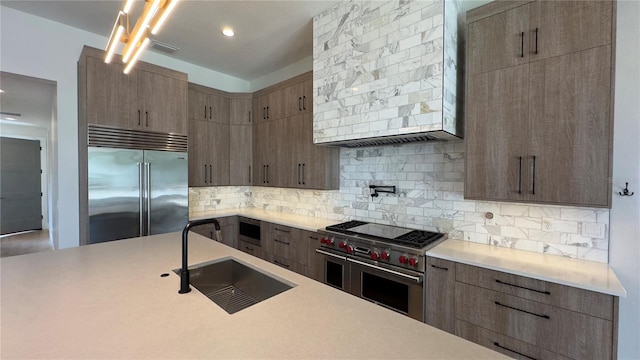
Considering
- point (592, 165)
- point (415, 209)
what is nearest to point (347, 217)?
point (415, 209)

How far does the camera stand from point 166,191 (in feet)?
10.6

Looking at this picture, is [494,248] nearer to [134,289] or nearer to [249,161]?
[134,289]

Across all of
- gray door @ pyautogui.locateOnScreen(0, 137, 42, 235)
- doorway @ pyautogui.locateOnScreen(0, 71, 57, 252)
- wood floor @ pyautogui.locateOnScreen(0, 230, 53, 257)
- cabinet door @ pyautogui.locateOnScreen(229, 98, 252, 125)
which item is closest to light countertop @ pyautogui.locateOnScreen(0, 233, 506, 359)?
cabinet door @ pyautogui.locateOnScreen(229, 98, 252, 125)

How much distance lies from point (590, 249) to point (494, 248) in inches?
22.3

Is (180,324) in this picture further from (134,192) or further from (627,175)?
(627,175)

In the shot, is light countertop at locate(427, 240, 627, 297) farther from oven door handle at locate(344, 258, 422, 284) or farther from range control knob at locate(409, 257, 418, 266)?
oven door handle at locate(344, 258, 422, 284)

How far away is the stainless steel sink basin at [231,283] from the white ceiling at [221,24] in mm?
2432

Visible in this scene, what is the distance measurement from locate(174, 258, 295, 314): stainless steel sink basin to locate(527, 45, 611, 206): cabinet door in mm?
1909

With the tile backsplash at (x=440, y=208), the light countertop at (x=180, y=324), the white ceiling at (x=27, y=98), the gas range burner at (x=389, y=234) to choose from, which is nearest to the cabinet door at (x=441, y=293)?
the gas range burner at (x=389, y=234)

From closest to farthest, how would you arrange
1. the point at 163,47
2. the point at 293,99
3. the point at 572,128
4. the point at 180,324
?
the point at 180,324, the point at 572,128, the point at 163,47, the point at 293,99

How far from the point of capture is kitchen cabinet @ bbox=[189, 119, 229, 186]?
12.5 ft

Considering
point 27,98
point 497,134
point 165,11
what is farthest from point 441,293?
point 27,98

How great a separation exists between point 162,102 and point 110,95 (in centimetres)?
50

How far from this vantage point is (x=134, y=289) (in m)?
1.26
